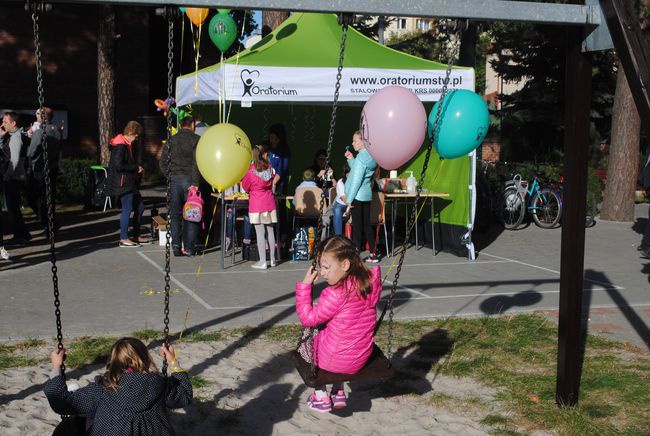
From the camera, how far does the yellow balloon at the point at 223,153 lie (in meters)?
7.51

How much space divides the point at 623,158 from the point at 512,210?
353 cm

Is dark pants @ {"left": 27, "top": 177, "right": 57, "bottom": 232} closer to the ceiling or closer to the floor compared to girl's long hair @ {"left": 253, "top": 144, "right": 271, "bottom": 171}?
closer to the floor

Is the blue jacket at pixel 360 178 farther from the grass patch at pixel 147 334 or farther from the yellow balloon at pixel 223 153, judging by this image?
the grass patch at pixel 147 334

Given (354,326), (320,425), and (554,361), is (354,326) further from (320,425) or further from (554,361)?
(554,361)

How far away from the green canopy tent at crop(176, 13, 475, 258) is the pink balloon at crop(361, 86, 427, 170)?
4795 mm

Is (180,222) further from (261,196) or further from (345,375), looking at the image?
(345,375)

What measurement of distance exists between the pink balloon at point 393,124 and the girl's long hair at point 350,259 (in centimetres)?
148

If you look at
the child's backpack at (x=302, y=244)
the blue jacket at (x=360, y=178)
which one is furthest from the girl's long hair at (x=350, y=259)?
the child's backpack at (x=302, y=244)

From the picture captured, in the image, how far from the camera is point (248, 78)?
11.4 m

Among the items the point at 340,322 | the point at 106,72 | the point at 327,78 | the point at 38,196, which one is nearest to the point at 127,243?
the point at 38,196

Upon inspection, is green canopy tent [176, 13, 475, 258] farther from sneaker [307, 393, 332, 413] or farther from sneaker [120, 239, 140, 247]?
sneaker [307, 393, 332, 413]

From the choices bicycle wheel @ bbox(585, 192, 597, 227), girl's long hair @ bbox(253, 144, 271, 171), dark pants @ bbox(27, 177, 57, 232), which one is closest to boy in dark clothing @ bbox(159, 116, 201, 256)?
girl's long hair @ bbox(253, 144, 271, 171)

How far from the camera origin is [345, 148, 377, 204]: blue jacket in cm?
1155

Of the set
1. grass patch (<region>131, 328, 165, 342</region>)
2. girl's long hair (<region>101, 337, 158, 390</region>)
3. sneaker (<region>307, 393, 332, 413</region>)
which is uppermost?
girl's long hair (<region>101, 337, 158, 390</region>)
